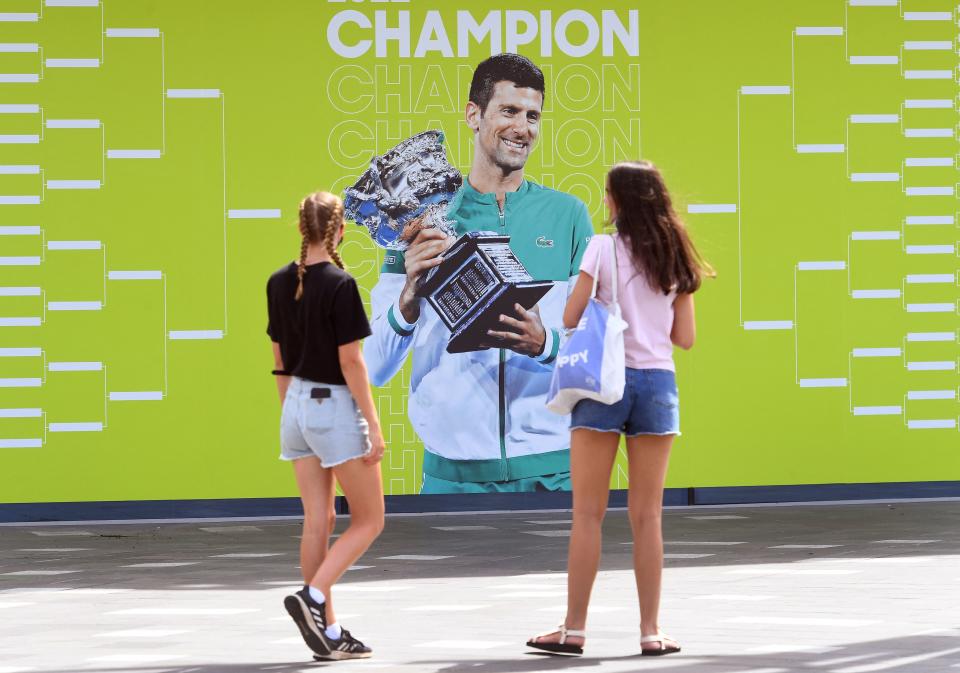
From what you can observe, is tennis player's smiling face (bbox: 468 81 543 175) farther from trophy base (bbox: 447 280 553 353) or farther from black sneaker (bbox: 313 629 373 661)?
black sneaker (bbox: 313 629 373 661)

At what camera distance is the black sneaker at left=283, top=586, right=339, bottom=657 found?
6176 mm

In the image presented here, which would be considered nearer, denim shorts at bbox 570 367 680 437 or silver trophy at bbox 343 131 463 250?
denim shorts at bbox 570 367 680 437

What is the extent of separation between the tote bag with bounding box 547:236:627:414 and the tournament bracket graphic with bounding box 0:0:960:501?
5.89 meters

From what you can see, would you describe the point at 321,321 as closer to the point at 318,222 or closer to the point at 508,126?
the point at 318,222

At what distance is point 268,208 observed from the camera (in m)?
12.3

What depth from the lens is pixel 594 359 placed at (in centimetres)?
633

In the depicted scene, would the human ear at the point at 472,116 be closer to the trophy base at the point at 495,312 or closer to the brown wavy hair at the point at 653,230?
the trophy base at the point at 495,312

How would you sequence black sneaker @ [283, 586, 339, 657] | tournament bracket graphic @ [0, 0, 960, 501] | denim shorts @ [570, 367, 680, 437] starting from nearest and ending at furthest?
black sneaker @ [283, 586, 339, 657]
denim shorts @ [570, 367, 680, 437]
tournament bracket graphic @ [0, 0, 960, 501]

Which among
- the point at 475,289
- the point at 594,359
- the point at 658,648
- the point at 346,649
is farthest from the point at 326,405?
the point at 475,289

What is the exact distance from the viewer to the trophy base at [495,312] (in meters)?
12.1

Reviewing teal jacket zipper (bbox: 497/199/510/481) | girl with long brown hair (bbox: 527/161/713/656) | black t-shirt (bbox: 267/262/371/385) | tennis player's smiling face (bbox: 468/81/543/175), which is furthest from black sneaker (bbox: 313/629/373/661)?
tennis player's smiling face (bbox: 468/81/543/175)

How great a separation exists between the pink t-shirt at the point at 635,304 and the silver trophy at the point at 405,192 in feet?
18.6

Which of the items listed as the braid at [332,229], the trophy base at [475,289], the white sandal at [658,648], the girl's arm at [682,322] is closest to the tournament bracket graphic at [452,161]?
the trophy base at [475,289]

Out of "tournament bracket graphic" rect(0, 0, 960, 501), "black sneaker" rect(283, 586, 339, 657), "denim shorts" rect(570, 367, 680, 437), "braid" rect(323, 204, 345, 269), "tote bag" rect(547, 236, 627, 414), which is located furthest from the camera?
"tournament bracket graphic" rect(0, 0, 960, 501)
